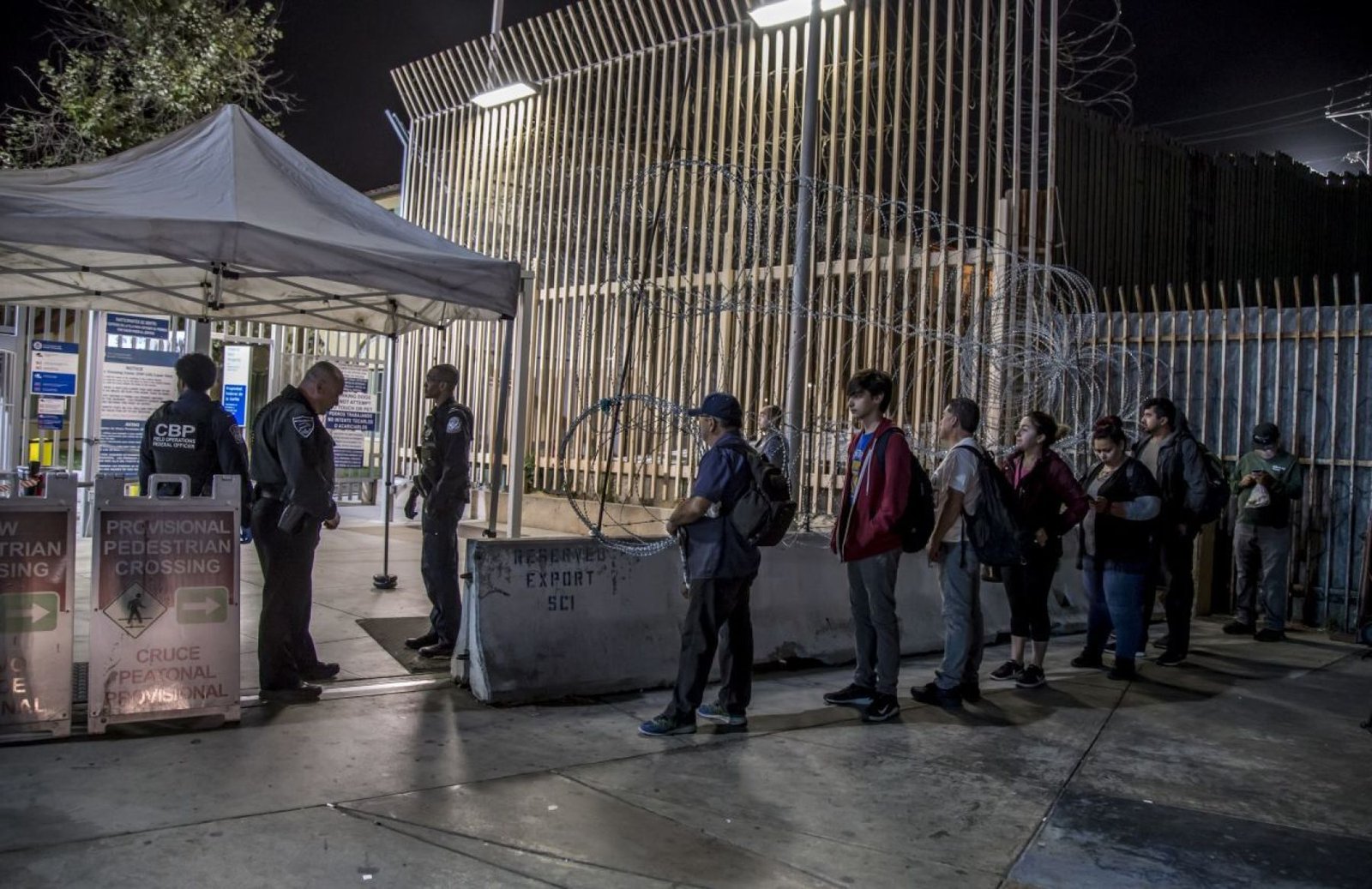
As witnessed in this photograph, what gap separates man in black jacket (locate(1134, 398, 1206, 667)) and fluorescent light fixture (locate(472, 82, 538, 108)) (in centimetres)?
897

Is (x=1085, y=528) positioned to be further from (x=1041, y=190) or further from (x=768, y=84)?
(x=768, y=84)

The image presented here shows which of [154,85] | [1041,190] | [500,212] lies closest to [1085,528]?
[1041,190]

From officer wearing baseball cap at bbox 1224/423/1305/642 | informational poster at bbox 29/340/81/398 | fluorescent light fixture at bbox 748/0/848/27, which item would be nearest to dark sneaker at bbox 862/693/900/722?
officer wearing baseball cap at bbox 1224/423/1305/642

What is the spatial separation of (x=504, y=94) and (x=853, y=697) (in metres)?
10.3

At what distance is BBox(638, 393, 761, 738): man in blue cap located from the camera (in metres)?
5.19

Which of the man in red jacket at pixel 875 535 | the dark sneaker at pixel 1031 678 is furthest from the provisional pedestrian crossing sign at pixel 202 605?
the dark sneaker at pixel 1031 678

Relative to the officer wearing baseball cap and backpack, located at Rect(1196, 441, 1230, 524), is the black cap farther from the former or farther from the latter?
the officer wearing baseball cap

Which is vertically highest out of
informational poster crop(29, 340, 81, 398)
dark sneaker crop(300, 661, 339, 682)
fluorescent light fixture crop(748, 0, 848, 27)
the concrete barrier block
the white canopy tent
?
fluorescent light fixture crop(748, 0, 848, 27)

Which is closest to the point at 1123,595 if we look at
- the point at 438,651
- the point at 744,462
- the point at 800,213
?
the point at 744,462

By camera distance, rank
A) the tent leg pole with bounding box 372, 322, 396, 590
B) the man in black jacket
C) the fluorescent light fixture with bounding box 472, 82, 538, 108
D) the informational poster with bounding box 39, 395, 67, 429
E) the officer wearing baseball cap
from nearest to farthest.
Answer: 1. the man in black jacket
2. the officer wearing baseball cap
3. the tent leg pole with bounding box 372, 322, 396, 590
4. the informational poster with bounding box 39, 395, 67, 429
5. the fluorescent light fixture with bounding box 472, 82, 538, 108

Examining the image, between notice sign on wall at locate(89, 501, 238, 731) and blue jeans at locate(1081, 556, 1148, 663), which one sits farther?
blue jeans at locate(1081, 556, 1148, 663)

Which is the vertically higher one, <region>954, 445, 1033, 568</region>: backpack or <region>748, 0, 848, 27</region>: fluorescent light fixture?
<region>748, 0, 848, 27</region>: fluorescent light fixture

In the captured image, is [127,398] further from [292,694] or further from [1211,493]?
[1211,493]

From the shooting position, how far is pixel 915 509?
580 centimetres
